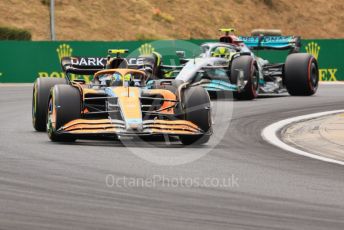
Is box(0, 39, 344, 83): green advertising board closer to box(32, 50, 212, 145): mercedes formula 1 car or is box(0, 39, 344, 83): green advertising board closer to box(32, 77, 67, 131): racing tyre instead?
box(32, 77, 67, 131): racing tyre

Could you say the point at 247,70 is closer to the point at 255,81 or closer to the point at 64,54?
the point at 255,81

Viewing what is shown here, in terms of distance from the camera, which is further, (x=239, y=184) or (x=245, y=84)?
(x=245, y=84)

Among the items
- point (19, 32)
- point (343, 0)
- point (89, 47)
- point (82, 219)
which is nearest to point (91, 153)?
point (82, 219)

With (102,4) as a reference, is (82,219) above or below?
below

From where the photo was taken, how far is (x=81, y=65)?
1756 centimetres

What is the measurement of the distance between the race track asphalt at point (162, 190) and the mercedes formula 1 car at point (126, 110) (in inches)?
10.8

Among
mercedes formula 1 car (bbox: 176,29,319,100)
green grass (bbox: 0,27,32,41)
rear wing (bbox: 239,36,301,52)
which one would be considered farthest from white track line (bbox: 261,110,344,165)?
green grass (bbox: 0,27,32,41)

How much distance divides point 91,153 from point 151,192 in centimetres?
352

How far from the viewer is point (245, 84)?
25.5 m

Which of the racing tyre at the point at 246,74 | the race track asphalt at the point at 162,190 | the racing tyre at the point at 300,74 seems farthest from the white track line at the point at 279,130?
the racing tyre at the point at 300,74

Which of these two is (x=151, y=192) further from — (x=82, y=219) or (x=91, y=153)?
A: (x=91, y=153)

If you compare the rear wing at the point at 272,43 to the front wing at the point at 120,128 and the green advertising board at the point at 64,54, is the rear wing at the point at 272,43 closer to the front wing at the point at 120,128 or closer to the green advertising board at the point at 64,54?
the green advertising board at the point at 64,54

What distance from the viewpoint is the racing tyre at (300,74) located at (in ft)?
90.3

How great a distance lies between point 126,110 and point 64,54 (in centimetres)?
2275
